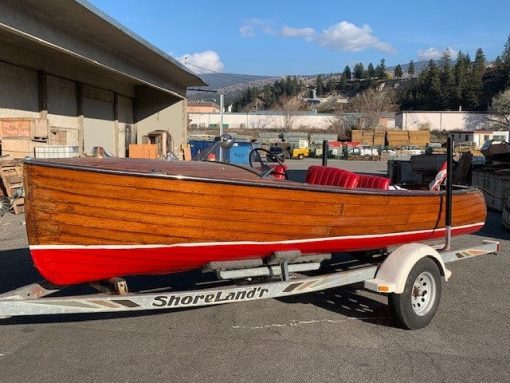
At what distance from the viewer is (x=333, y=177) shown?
6078mm

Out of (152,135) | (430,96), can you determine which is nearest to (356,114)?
(430,96)

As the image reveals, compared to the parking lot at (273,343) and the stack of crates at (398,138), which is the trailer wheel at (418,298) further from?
the stack of crates at (398,138)

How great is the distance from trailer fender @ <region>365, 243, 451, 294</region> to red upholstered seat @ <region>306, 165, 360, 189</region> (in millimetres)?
939

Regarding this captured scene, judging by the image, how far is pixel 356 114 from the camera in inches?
4045

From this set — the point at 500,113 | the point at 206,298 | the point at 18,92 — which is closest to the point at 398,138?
the point at 500,113

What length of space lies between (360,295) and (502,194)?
29.2ft

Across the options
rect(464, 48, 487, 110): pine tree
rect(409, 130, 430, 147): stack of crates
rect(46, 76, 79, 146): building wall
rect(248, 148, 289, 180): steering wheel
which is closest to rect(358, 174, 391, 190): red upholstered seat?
rect(248, 148, 289, 180): steering wheel

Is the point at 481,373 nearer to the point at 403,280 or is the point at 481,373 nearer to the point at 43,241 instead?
the point at 403,280

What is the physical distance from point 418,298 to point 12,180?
10371 millimetres

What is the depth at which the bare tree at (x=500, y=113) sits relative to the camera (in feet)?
331

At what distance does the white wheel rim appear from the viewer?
17.3ft

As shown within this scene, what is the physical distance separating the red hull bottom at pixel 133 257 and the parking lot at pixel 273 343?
65cm

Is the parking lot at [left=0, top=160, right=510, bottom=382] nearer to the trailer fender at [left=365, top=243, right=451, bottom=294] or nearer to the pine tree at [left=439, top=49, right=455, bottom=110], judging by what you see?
the trailer fender at [left=365, top=243, right=451, bottom=294]

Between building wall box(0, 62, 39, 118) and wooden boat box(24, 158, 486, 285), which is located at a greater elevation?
building wall box(0, 62, 39, 118)
